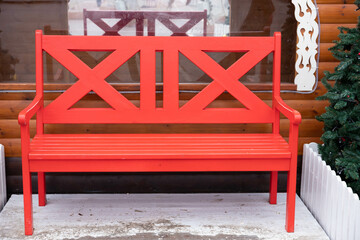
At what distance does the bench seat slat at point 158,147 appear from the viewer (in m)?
2.51

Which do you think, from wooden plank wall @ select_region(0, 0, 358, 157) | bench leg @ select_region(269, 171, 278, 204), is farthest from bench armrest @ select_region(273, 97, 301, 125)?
bench leg @ select_region(269, 171, 278, 204)

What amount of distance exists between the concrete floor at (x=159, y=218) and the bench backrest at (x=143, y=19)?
1.22 metres

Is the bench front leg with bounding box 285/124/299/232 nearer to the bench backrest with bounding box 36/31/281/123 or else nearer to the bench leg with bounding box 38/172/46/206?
the bench backrest with bounding box 36/31/281/123

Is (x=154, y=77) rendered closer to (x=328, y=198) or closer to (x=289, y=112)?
(x=289, y=112)

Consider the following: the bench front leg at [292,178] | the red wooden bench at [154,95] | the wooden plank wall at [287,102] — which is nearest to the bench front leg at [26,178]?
the red wooden bench at [154,95]

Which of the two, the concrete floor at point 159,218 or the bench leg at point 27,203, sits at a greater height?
the bench leg at point 27,203

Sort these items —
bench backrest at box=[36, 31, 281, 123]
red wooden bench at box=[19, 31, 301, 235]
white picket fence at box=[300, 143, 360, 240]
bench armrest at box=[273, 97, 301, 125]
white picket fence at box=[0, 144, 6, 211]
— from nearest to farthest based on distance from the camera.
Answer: white picket fence at box=[300, 143, 360, 240]
bench armrest at box=[273, 97, 301, 125]
red wooden bench at box=[19, 31, 301, 235]
bench backrest at box=[36, 31, 281, 123]
white picket fence at box=[0, 144, 6, 211]

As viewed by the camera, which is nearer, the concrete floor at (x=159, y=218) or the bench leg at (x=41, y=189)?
the concrete floor at (x=159, y=218)

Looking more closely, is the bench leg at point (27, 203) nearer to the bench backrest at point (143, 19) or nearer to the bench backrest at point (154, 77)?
the bench backrest at point (154, 77)

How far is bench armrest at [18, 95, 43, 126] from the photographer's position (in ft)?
7.98

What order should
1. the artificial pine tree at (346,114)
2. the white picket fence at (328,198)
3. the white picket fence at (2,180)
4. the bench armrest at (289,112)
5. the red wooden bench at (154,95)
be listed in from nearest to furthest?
the white picket fence at (328,198), the bench armrest at (289,112), the artificial pine tree at (346,114), the red wooden bench at (154,95), the white picket fence at (2,180)

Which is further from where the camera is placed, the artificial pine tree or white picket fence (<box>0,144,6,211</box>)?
white picket fence (<box>0,144,6,211</box>)

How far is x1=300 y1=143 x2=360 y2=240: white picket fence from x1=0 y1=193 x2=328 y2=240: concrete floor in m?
0.07

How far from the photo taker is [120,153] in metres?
2.51
